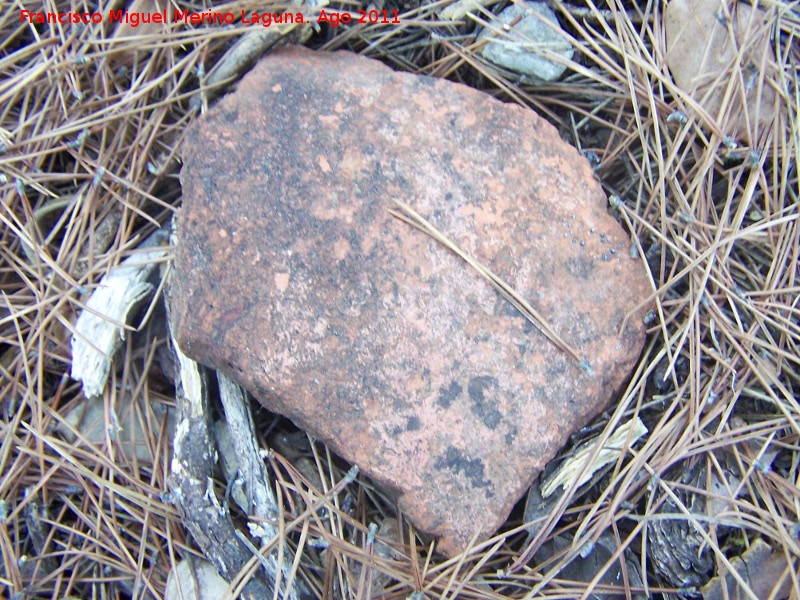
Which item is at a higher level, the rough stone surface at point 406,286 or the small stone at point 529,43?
the small stone at point 529,43

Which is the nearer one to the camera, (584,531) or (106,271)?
(584,531)

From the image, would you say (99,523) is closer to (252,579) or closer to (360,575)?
(252,579)

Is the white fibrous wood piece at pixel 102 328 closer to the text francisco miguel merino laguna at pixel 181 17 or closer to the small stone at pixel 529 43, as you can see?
the text francisco miguel merino laguna at pixel 181 17

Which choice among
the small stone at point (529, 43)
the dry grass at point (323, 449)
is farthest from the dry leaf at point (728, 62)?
the small stone at point (529, 43)

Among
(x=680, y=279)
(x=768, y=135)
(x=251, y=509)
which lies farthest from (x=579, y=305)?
(x=251, y=509)

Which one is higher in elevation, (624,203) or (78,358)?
(624,203)

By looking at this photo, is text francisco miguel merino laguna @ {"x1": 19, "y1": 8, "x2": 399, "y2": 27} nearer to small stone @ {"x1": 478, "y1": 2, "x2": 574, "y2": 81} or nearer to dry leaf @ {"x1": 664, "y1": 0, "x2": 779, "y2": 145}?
small stone @ {"x1": 478, "y1": 2, "x2": 574, "y2": 81}
